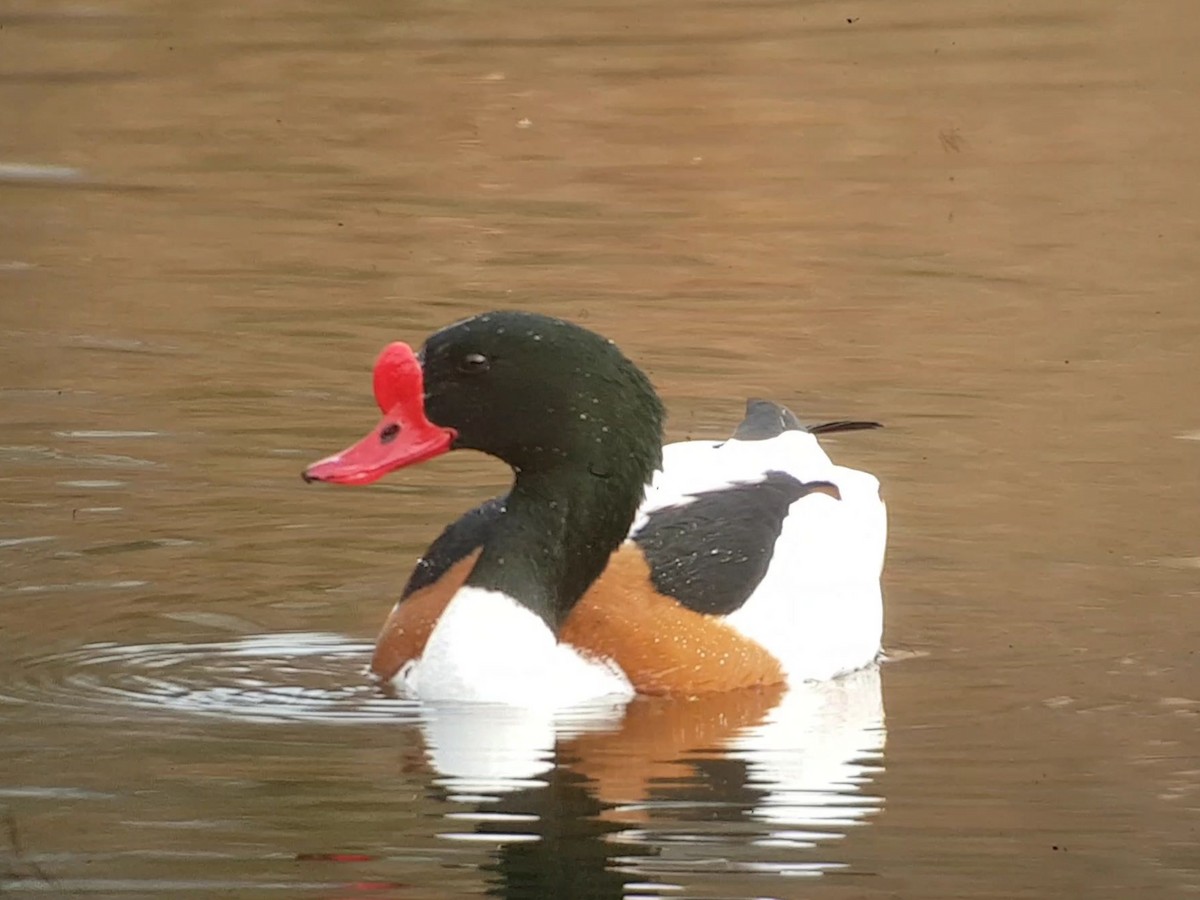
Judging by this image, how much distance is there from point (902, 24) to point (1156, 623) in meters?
13.2

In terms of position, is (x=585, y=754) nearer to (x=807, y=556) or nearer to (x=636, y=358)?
(x=807, y=556)

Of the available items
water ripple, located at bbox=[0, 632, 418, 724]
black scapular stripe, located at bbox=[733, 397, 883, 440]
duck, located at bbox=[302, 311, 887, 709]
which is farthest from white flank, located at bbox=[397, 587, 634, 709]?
black scapular stripe, located at bbox=[733, 397, 883, 440]

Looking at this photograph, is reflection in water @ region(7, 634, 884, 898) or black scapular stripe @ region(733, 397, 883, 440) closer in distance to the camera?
reflection in water @ region(7, 634, 884, 898)

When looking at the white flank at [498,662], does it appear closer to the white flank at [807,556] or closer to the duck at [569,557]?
the duck at [569,557]

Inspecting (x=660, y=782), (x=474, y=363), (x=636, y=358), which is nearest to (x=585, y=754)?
(x=660, y=782)

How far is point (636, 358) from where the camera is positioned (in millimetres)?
13258

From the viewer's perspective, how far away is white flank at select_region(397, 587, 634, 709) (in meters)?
8.68

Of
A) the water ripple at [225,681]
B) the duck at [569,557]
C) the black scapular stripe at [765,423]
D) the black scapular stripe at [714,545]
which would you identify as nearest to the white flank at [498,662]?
the duck at [569,557]

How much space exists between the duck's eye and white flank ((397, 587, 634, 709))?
0.66m

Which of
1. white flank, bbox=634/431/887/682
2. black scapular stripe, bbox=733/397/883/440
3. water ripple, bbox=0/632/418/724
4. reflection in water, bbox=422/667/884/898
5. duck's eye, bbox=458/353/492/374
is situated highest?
duck's eye, bbox=458/353/492/374

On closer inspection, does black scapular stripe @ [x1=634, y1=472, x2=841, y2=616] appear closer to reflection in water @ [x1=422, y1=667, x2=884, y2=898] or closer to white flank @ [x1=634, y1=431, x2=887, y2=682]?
white flank @ [x1=634, y1=431, x2=887, y2=682]

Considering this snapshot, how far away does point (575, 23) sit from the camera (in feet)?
73.7

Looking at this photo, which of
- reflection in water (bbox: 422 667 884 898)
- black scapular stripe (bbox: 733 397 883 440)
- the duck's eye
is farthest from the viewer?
black scapular stripe (bbox: 733 397 883 440)

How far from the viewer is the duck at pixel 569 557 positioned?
871 centimetres
